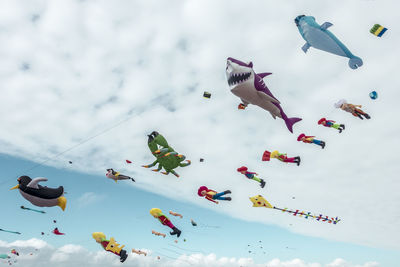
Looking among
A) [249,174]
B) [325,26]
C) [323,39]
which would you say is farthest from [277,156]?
[325,26]

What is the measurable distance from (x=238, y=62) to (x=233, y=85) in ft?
3.82

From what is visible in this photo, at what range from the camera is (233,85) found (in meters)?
12.4

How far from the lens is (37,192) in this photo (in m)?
14.2

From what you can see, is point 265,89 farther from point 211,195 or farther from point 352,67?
point 211,195

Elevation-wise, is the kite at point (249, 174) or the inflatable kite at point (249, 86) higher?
the inflatable kite at point (249, 86)

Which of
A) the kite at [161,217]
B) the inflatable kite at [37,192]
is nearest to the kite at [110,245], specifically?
the kite at [161,217]

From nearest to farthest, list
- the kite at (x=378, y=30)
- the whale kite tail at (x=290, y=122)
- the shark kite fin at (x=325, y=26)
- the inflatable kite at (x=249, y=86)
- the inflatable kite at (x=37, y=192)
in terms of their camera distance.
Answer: the inflatable kite at (x=249, y=86) → the kite at (x=378, y=30) → the shark kite fin at (x=325, y=26) → the inflatable kite at (x=37, y=192) → the whale kite tail at (x=290, y=122)

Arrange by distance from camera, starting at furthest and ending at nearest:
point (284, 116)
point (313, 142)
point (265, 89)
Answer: point (313, 142), point (284, 116), point (265, 89)

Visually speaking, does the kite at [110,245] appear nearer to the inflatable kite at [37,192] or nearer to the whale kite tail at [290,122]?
the inflatable kite at [37,192]

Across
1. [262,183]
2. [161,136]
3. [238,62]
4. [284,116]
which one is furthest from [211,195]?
[238,62]

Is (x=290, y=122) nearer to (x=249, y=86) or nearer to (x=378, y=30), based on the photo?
(x=249, y=86)

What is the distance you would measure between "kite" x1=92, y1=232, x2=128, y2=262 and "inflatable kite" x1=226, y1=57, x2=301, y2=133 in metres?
13.5

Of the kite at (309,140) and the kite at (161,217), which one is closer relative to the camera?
the kite at (309,140)

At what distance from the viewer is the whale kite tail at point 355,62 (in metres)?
13.6
